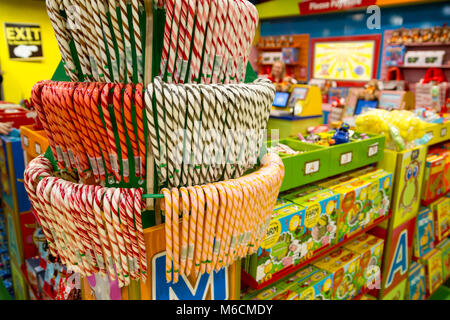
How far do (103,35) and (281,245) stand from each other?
3.61 ft

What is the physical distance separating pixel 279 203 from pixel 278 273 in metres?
0.32

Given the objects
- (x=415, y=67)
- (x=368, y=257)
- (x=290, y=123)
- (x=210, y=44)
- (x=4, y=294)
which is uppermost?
(x=415, y=67)

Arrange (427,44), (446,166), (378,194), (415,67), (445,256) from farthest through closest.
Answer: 1. (415,67)
2. (427,44)
3. (445,256)
4. (446,166)
5. (378,194)

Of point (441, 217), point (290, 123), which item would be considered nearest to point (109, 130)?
point (441, 217)

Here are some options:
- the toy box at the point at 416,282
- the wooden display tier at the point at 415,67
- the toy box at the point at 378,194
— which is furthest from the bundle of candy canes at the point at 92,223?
the wooden display tier at the point at 415,67

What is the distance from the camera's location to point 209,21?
910 mm

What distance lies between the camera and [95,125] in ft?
2.92

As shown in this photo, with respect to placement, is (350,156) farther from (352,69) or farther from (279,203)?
(352,69)

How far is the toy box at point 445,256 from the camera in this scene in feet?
10.3

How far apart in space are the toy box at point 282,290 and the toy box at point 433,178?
1310 mm

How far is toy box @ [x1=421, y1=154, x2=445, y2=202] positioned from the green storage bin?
1224 millimetres

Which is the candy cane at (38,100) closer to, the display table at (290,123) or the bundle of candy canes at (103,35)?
the bundle of candy canes at (103,35)

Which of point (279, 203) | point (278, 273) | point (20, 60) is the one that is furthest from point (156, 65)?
point (20, 60)

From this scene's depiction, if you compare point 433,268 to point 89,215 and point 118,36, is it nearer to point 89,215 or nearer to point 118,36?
point 89,215
